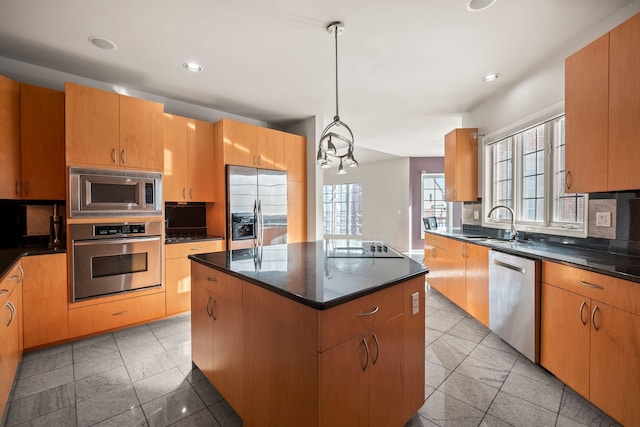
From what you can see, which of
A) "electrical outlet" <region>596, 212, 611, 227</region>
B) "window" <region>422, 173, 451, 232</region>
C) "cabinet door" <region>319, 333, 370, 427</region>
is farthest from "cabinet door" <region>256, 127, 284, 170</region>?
"window" <region>422, 173, 451, 232</region>

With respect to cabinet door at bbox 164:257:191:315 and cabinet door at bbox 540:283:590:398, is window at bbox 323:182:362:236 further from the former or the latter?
cabinet door at bbox 540:283:590:398

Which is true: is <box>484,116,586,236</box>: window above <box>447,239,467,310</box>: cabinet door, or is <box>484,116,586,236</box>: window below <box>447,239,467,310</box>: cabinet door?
above

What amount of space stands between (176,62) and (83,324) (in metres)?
2.55

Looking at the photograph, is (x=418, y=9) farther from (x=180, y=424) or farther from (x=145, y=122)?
(x=180, y=424)

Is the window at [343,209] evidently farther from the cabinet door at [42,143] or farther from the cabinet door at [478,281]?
the cabinet door at [42,143]

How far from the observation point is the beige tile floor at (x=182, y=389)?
165 cm

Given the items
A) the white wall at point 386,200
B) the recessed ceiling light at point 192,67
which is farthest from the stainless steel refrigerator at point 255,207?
the white wall at point 386,200

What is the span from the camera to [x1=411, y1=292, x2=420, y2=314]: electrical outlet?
1497 mm

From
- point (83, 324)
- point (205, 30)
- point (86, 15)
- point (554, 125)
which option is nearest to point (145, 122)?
point (86, 15)

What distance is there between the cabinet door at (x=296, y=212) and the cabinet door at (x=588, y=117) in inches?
123

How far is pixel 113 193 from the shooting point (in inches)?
107

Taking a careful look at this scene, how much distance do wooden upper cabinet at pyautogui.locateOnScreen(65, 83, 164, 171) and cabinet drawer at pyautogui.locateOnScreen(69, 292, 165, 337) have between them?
1.32 meters

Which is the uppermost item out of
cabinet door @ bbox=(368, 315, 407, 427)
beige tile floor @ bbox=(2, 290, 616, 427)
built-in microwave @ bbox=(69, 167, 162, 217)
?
built-in microwave @ bbox=(69, 167, 162, 217)

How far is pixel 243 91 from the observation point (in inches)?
134
